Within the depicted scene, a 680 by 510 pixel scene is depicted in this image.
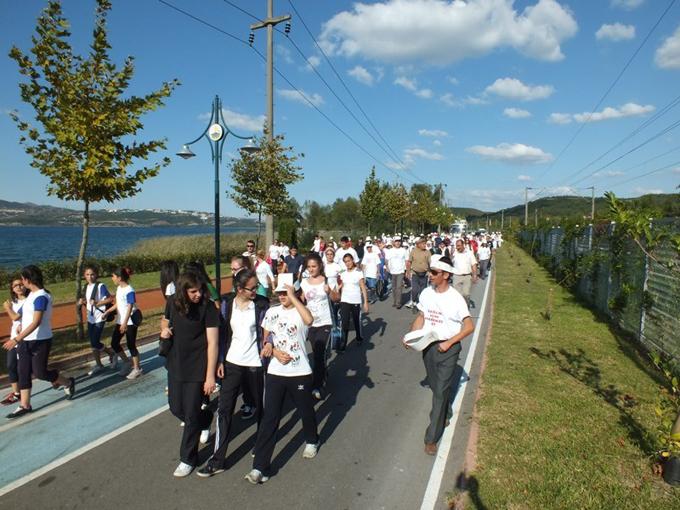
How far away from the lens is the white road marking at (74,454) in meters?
3.94

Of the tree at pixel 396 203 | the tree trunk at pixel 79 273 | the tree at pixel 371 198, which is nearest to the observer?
the tree trunk at pixel 79 273

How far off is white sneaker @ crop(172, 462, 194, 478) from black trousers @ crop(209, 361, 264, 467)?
0.65ft

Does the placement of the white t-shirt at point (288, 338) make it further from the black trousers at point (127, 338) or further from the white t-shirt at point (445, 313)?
the black trousers at point (127, 338)

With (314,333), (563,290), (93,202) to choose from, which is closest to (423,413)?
(314,333)

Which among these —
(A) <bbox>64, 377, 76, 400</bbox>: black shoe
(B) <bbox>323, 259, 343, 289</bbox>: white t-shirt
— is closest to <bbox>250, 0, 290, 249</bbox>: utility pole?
(B) <bbox>323, 259, 343, 289</bbox>: white t-shirt

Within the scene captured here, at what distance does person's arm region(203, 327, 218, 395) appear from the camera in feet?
13.0

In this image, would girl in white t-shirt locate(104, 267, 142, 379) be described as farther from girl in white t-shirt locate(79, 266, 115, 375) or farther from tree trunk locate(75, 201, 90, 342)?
tree trunk locate(75, 201, 90, 342)

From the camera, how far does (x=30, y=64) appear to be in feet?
26.4

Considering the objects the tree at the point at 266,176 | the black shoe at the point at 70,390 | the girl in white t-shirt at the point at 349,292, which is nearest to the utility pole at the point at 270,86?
the tree at the point at 266,176

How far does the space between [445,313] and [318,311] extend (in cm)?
212

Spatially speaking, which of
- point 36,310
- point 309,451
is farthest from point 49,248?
point 309,451

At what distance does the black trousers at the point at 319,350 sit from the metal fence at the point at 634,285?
382cm

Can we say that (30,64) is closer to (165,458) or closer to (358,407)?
(165,458)

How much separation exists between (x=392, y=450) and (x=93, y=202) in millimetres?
7521
